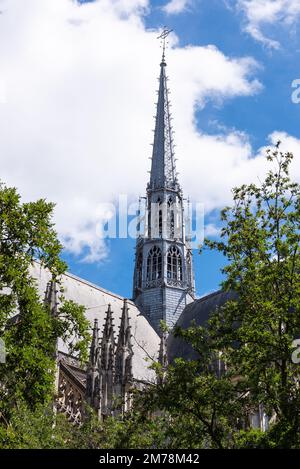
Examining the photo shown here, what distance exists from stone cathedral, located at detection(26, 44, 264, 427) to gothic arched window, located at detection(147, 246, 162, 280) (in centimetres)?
6

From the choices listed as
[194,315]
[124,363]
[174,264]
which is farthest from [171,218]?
[124,363]

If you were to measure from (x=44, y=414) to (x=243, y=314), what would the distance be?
9113mm

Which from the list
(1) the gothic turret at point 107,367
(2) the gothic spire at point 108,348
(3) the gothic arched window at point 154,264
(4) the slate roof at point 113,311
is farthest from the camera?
(3) the gothic arched window at point 154,264

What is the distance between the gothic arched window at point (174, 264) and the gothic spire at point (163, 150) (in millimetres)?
4799

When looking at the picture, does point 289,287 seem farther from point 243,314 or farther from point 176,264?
point 176,264


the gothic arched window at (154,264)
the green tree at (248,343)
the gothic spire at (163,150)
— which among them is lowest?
the green tree at (248,343)

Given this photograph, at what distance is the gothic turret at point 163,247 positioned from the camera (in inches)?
1540

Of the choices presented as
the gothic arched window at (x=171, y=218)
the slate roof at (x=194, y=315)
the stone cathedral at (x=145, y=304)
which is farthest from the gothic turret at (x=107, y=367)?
the gothic arched window at (x=171, y=218)

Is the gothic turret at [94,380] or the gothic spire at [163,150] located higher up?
the gothic spire at [163,150]

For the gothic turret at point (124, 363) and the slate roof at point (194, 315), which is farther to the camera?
the slate roof at point (194, 315)

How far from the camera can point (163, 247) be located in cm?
4078

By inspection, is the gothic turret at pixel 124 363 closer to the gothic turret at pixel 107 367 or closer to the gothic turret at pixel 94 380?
the gothic turret at pixel 107 367

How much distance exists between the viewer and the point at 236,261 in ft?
46.4

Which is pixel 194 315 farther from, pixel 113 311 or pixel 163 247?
pixel 163 247
